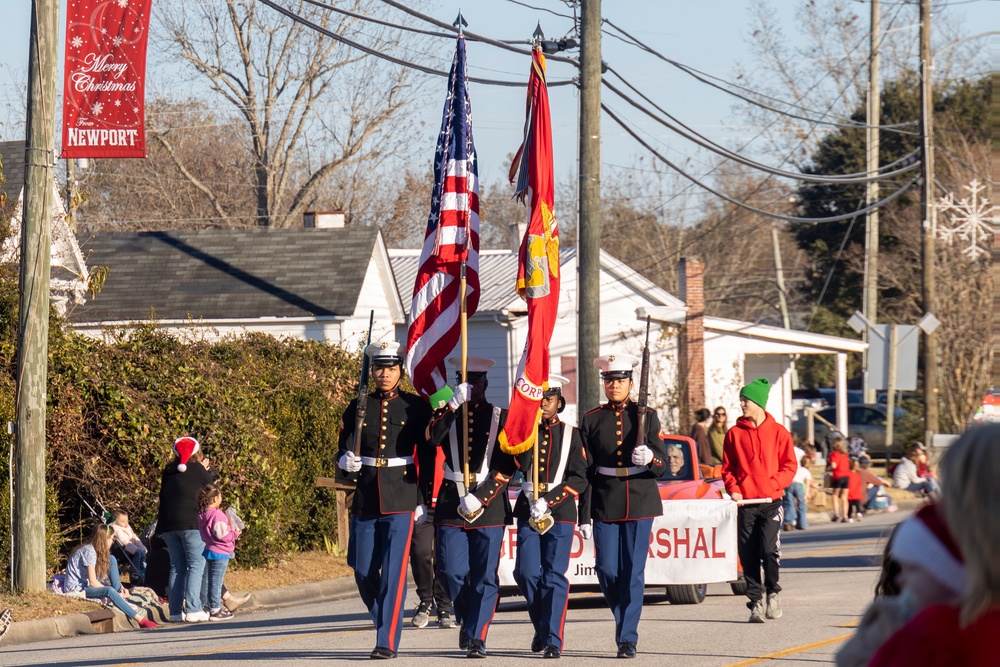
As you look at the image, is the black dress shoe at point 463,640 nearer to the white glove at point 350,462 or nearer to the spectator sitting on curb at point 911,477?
the white glove at point 350,462

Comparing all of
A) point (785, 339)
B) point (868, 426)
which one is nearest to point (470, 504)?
point (785, 339)

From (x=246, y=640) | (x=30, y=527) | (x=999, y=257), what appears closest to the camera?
(x=999, y=257)

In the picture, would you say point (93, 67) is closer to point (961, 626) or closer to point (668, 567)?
point (668, 567)

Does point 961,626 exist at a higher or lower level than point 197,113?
lower

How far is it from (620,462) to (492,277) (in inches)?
981

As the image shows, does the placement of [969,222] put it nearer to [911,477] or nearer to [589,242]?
[911,477]

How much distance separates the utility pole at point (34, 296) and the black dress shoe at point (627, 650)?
6.40 m

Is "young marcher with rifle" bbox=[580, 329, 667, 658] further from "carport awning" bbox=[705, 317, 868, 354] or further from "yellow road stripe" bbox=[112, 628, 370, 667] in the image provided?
"carport awning" bbox=[705, 317, 868, 354]

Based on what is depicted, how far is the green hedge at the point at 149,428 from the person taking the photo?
15.2 metres

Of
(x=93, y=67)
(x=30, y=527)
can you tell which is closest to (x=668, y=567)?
(x=30, y=527)

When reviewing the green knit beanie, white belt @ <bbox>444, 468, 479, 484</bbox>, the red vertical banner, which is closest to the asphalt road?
white belt @ <bbox>444, 468, 479, 484</bbox>

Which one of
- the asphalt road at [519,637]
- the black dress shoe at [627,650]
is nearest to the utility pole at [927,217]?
the asphalt road at [519,637]

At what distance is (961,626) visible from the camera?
2.62m

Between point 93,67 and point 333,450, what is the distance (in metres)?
6.92
